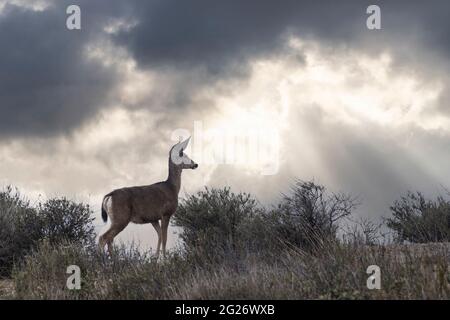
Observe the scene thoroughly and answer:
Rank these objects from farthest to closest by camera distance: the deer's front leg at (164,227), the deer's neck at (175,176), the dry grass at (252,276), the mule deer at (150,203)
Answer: the deer's neck at (175,176), the deer's front leg at (164,227), the mule deer at (150,203), the dry grass at (252,276)

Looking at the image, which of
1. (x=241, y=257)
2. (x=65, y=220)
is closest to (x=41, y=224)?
(x=65, y=220)

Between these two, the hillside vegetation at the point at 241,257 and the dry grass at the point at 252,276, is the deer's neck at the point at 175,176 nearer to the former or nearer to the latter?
the hillside vegetation at the point at 241,257

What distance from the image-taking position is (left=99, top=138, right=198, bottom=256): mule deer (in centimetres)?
1523

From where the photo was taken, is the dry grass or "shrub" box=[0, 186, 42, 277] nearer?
the dry grass

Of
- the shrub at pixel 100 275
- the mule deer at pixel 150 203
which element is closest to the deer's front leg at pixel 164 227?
the mule deer at pixel 150 203

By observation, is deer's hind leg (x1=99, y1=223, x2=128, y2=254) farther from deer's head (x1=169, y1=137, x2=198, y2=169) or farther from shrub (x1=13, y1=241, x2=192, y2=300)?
deer's head (x1=169, y1=137, x2=198, y2=169)

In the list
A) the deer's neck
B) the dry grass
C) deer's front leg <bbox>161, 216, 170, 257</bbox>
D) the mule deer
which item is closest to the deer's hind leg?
the mule deer

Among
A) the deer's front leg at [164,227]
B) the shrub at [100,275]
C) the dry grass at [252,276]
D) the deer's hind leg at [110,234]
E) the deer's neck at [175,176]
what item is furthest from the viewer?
the deer's neck at [175,176]

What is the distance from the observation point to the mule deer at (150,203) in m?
15.2

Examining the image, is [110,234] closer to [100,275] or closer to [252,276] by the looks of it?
[100,275]

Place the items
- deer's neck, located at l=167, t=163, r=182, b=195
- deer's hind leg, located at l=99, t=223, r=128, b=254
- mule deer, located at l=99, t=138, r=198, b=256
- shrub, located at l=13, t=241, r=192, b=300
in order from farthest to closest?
deer's neck, located at l=167, t=163, r=182, b=195
mule deer, located at l=99, t=138, r=198, b=256
deer's hind leg, located at l=99, t=223, r=128, b=254
shrub, located at l=13, t=241, r=192, b=300

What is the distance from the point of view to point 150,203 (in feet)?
52.5
